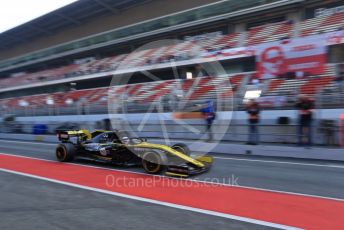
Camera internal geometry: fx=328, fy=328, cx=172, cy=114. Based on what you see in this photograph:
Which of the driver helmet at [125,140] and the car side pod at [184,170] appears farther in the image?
the driver helmet at [125,140]

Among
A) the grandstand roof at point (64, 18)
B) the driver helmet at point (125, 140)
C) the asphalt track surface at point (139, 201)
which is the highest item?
the grandstand roof at point (64, 18)

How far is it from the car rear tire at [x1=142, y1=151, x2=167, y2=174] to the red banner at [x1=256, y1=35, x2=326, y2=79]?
1255 centimetres

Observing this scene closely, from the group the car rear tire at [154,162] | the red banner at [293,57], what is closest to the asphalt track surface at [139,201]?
the car rear tire at [154,162]

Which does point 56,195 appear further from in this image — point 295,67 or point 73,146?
point 295,67

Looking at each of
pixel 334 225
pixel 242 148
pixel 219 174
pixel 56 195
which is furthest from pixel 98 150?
pixel 334 225

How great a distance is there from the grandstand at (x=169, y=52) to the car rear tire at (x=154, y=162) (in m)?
8.41

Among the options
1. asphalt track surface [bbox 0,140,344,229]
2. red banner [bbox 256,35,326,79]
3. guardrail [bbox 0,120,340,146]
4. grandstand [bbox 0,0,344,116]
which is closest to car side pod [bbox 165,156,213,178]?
asphalt track surface [bbox 0,140,344,229]

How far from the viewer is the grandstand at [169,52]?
18547 millimetres

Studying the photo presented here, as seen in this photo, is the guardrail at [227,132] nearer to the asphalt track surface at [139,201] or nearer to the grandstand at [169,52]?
the asphalt track surface at [139,201]

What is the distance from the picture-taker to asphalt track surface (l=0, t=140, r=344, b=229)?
15.3ft

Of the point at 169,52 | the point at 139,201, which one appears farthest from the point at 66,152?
the point at 169,52

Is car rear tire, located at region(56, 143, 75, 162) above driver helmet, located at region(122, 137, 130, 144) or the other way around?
the other way around

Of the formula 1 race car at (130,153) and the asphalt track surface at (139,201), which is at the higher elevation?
the formula 1 race car at (130,153)

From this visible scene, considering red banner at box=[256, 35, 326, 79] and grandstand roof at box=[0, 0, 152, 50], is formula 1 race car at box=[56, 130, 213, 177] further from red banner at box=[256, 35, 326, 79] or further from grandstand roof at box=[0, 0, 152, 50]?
grandstand roof at box=[0, 0, 152, 50]
